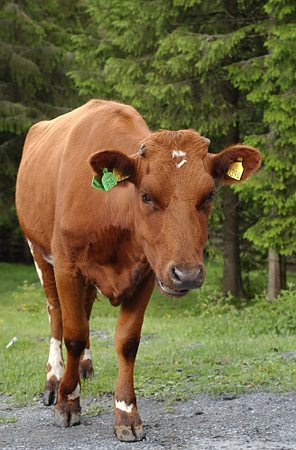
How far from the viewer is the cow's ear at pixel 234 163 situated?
20.7 feet

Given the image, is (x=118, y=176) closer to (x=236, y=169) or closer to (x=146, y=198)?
(x=146, y=198)

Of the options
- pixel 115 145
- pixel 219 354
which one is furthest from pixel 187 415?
pixel 219 354

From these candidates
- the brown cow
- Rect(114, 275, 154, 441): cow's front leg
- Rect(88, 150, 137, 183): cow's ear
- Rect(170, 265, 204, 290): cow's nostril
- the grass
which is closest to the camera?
Rect(170, 265, 204, 290): cow's nostril

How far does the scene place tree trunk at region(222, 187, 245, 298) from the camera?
Answer: 2044cm

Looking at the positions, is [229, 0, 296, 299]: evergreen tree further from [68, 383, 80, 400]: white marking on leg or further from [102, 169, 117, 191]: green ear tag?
[102, 169, 117, 191]: green ear tag

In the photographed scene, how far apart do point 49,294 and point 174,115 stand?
10936mm

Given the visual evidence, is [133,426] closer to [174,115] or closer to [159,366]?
[159,366]

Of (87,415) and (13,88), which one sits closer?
(87,415)

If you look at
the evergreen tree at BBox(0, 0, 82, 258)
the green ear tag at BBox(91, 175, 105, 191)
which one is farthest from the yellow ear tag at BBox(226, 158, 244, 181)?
the evergreen tree at BBox(0, 0, 82, 258)

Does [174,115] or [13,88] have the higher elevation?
[174,115]

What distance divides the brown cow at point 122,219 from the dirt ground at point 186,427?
0.21m

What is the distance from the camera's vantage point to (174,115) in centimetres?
1916

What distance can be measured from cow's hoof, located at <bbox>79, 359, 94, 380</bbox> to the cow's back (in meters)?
1.35

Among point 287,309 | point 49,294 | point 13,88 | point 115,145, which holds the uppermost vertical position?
point 115,145
